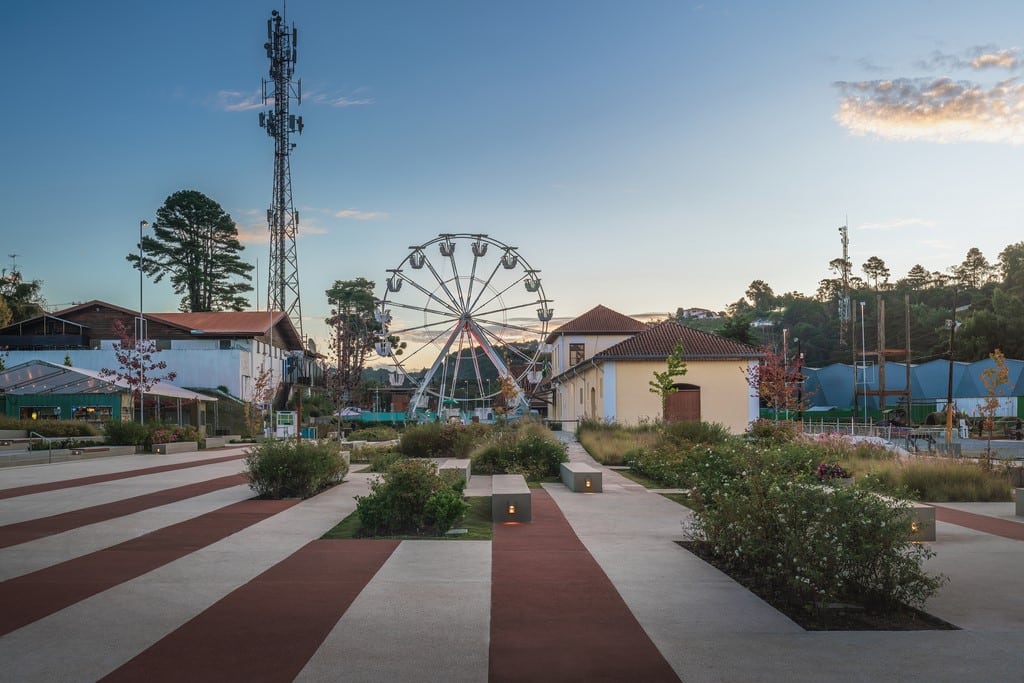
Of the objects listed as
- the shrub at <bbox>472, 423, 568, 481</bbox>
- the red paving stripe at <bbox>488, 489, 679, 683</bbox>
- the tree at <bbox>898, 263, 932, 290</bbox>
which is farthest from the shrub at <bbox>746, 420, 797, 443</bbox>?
the tree at <bbox>898, 263, 932, 290</bbox>

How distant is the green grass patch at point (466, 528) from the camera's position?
34.9ft

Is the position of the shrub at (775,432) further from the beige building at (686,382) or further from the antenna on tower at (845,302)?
the antenna on tower at (845,302)

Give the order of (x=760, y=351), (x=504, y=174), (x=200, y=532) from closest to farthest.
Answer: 1. (x=200, y=532)
2. (x=504, y=174)
3. (x=760, y=351)

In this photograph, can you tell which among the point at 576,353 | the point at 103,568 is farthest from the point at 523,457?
the point at 576,353

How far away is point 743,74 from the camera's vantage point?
23.9m

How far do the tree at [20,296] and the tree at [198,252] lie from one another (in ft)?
30.8

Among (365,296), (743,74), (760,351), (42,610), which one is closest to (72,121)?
(743,74)

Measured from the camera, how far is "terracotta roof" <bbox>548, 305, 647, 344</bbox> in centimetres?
6372

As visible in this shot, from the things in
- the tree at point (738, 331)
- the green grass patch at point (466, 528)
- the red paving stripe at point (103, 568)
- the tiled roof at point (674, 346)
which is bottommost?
the green grass patch at point (466, 528)

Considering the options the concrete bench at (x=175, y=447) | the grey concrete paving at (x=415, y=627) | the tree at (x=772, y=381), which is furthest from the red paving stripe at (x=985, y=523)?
the concrete bench at (x=175, y=447)

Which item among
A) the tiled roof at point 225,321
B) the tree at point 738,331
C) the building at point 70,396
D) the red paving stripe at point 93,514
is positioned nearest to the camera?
the red paving stripe at point 93,514

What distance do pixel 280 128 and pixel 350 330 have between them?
15785 millimetres

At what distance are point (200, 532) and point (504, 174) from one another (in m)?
26.7

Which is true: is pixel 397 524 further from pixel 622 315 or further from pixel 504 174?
pixel 622 315
